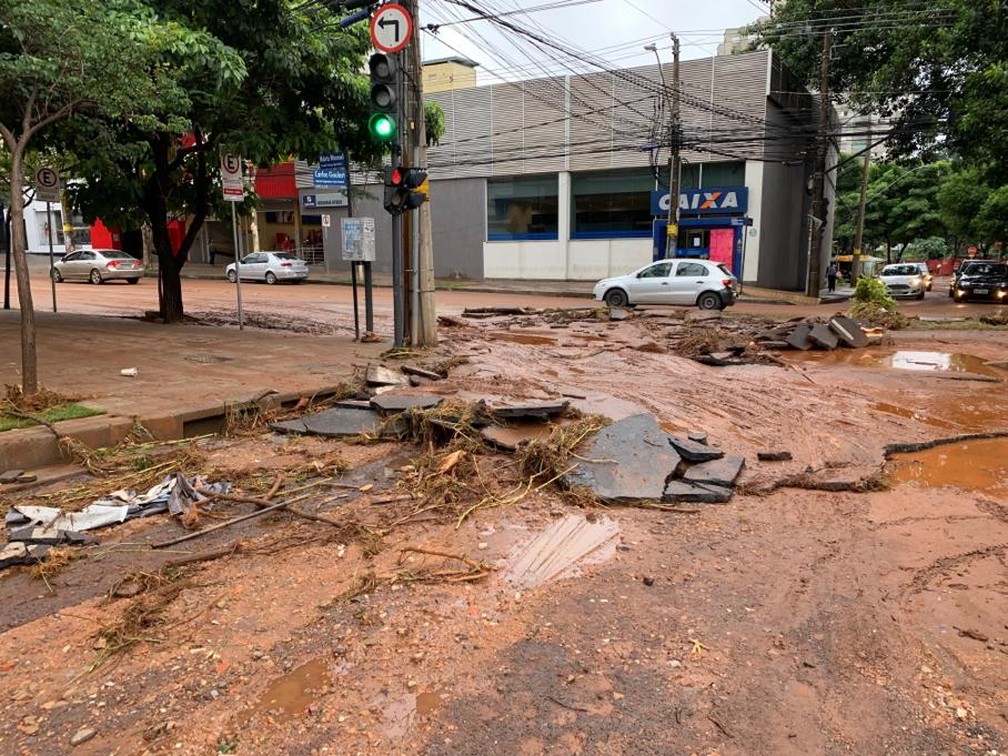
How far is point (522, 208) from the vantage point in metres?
33.1

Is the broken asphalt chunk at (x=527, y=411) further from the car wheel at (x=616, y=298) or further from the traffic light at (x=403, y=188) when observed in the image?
the car wheel at (x=616, y=298)

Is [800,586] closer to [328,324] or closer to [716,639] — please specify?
[716,639]

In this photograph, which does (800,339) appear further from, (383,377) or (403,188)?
(383,377)

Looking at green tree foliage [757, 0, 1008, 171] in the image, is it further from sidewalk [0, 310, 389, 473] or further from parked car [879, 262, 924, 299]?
sidewalk [0, 310, 389, 473]

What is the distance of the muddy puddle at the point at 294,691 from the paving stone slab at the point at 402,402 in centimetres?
390

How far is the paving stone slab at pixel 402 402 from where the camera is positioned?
7.10 m

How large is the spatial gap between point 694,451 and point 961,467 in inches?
93.1

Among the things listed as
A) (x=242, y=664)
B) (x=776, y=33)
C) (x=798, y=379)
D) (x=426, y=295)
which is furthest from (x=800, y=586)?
(x=776, y=33)

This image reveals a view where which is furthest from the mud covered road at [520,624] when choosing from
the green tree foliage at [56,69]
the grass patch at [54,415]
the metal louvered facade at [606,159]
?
the metal louvered facade at [606,159]

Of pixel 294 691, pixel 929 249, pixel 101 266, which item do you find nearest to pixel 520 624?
pixel 294 691

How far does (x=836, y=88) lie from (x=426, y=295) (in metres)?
24.9

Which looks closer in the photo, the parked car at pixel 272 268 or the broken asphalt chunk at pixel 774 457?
the broken asphalt chunk at pixel 774 457

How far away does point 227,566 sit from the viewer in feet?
13.8

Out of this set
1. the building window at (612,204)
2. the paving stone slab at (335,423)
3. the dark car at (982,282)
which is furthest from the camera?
the building window at (612,204)
